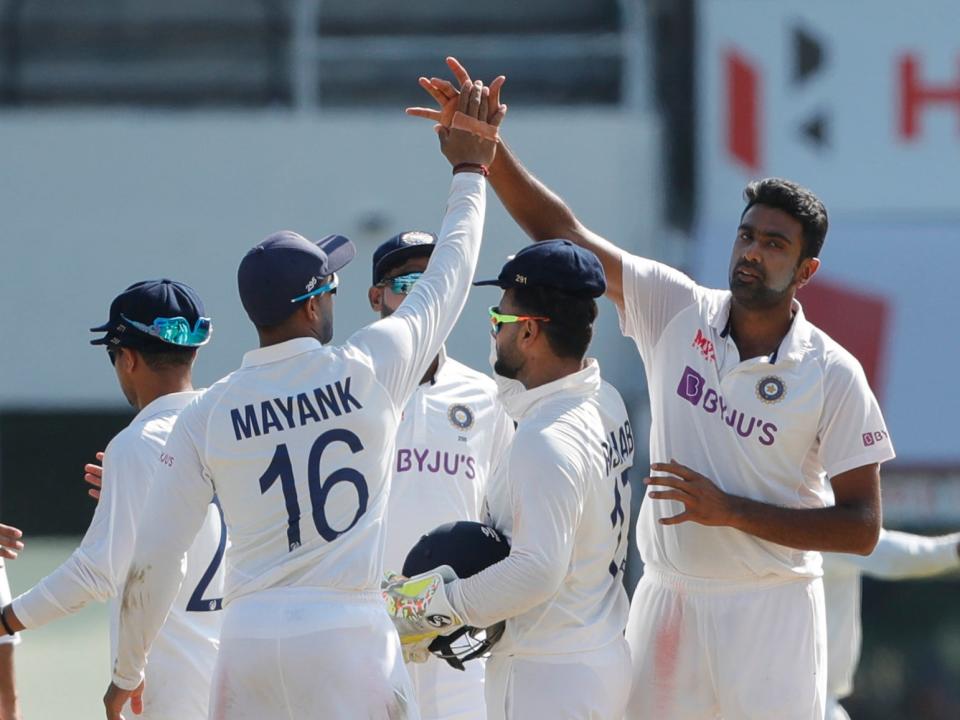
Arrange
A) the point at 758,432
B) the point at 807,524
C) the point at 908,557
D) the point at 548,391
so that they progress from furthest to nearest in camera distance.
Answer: the point at 908,557 < the point at 758,432 < the point at 807,524 < the point at 548,391

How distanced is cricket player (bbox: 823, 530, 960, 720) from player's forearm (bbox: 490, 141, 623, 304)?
2716 millimetres

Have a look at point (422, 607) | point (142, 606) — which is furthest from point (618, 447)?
point (142, 606)

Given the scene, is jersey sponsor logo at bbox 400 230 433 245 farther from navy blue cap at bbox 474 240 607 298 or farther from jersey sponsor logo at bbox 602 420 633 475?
jersey sponsor logo at bbox 602 420 633 475

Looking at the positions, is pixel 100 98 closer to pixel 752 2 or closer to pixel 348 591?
pixel 752 2

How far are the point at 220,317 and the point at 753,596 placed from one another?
8616mm

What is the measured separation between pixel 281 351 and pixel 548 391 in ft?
2.29

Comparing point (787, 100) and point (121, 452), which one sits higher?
point (787, 100)

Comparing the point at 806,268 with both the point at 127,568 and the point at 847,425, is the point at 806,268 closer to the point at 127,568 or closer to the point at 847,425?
the point at 847,425

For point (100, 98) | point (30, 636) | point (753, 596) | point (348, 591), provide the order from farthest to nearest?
point (100, 98) < point (30, 636) < point (753, 596) < point (348, 591)

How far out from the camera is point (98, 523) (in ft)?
15.4

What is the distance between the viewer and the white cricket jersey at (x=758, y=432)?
452 cm

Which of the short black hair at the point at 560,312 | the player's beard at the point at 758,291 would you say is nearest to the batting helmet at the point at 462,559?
the short black hair at the point at 560,312

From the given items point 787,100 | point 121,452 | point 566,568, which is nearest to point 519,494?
point 566,568

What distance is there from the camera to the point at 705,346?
4.65m
